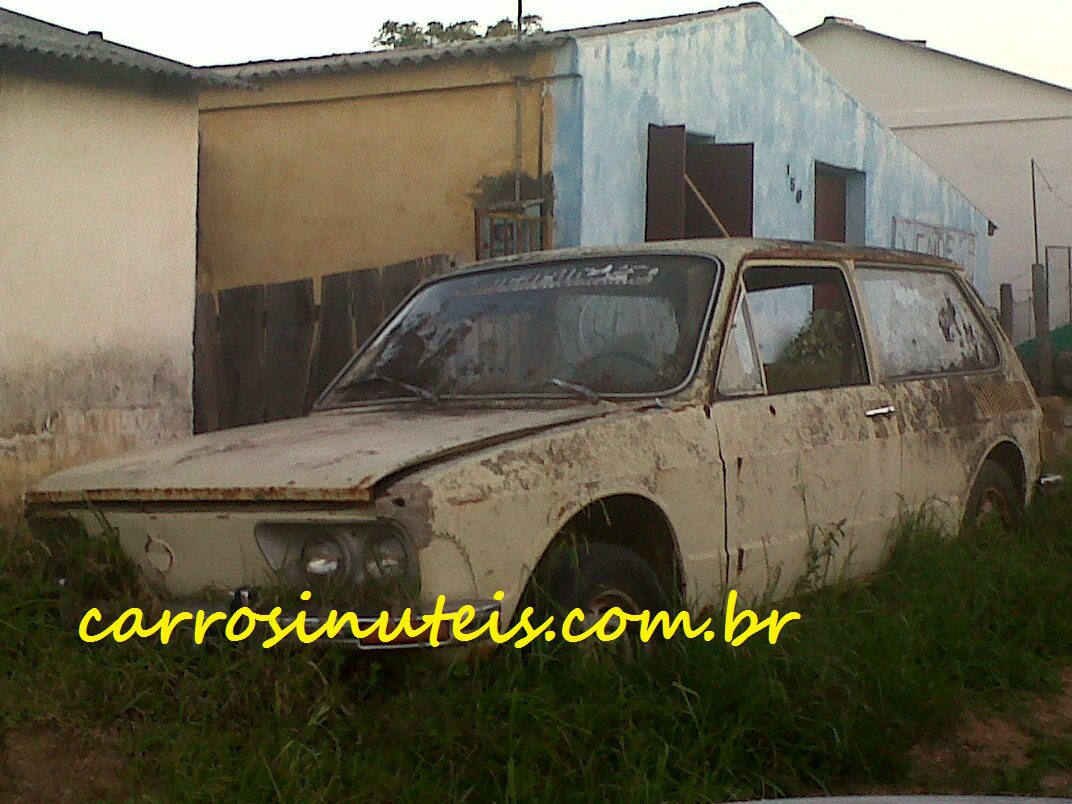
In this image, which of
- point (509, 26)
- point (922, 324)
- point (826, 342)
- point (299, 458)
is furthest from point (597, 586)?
point (509, 26)

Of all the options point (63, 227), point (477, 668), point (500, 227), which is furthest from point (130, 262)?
point (477, 668)

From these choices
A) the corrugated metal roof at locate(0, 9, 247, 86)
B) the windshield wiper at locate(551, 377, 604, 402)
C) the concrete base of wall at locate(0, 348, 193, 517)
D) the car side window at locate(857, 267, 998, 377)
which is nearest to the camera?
the windshield wiper at locate(551, 377, 604, 402)

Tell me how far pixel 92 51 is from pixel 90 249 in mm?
1092

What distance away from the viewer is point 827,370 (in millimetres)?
4961

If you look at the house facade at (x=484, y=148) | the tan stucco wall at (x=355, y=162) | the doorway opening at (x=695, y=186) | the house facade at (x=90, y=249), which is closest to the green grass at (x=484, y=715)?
the house facade at (x=90, y=249)

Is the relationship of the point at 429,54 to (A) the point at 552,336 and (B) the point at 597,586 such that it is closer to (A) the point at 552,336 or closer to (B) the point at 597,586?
(A) the point at 552,336

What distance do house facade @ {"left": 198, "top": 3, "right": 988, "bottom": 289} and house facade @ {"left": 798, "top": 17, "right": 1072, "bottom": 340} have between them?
13.8 m

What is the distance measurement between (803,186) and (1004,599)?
9.69 m

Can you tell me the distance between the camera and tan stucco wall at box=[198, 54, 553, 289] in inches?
413

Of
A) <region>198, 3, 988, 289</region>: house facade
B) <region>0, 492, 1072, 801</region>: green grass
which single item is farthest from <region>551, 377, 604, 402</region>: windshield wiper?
<region>198, 3, 988, 289</region>: house facade

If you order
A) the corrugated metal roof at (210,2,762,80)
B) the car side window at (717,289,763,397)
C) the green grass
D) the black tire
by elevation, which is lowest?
the green grass

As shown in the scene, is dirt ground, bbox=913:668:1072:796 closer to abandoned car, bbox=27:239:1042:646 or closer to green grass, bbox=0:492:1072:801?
green grass, bbox=0:492:1072:801

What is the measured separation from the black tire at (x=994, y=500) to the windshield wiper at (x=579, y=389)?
2032 millimetres

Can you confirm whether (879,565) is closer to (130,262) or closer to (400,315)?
(400,315)
